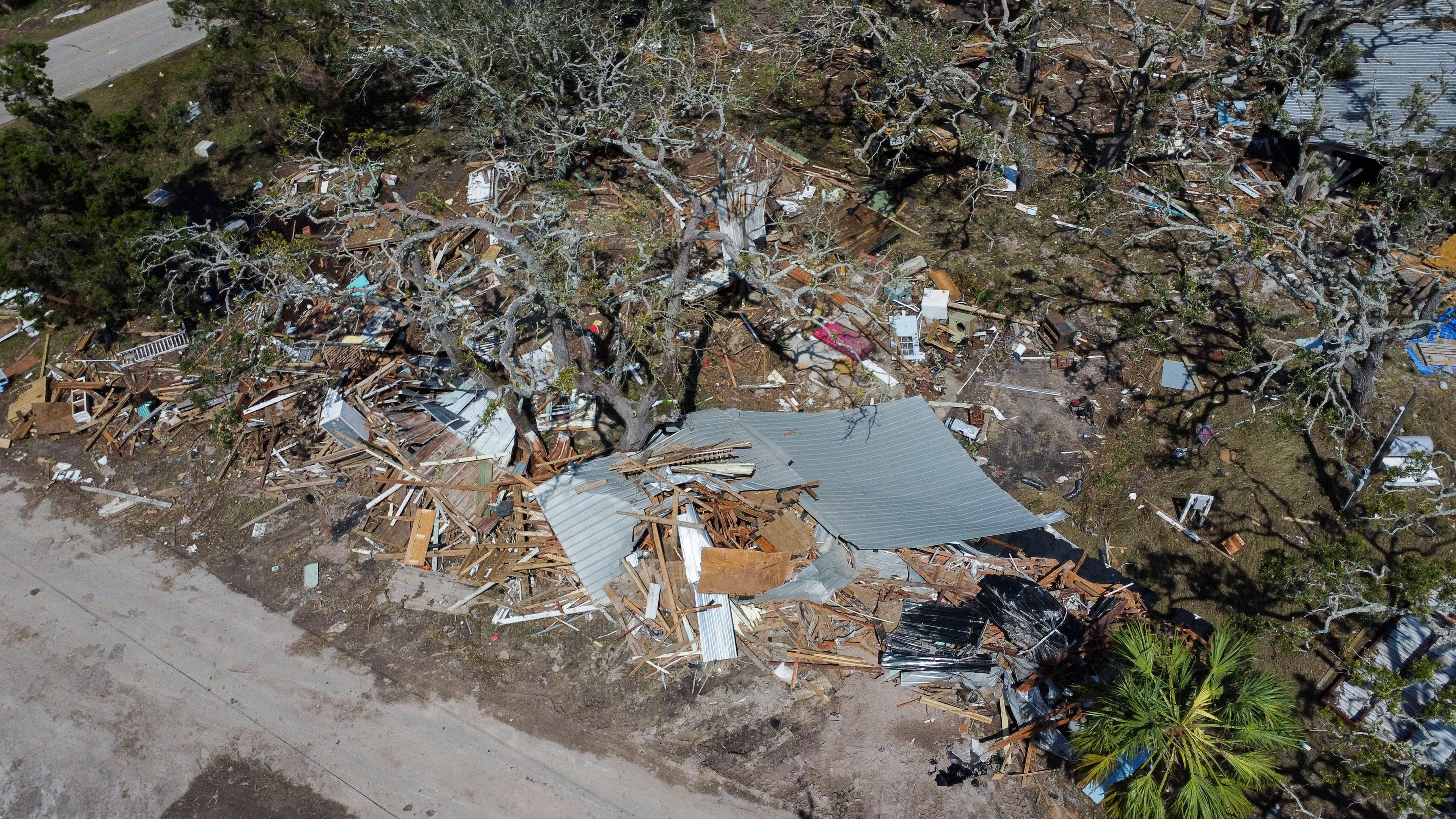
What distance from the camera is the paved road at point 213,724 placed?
34.5ft

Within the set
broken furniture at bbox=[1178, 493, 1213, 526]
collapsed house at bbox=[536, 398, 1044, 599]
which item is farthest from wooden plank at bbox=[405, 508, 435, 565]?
broken furniture at bbox=[1178, 493, 1213, 526]

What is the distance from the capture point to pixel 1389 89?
17.7m

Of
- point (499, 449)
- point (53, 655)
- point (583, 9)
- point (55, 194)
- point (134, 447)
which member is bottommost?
point (53, 655)

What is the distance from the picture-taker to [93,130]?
61.7 ft

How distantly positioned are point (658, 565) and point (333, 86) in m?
18.4

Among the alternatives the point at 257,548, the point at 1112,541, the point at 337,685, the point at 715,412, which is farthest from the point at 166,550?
the point at 1112,541

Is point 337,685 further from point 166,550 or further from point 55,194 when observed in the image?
point 55,194

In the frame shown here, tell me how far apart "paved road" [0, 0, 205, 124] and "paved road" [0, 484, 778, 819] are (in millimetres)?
18864

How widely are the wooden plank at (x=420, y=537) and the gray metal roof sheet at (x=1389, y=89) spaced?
1890 cm

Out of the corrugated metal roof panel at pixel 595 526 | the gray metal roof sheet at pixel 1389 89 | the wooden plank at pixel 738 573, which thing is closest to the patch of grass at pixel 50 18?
the corrugated metal roof panel at pixel 595 526

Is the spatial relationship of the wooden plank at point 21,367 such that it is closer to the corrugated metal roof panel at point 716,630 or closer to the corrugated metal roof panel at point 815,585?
the corrugated metal roof panel at point 716,630

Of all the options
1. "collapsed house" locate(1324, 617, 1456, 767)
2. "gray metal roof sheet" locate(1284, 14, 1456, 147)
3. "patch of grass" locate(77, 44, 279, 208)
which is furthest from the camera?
"patch of grass" locate(77, 44, 279, 208)

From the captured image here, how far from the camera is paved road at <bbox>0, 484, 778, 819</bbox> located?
34.5 ft

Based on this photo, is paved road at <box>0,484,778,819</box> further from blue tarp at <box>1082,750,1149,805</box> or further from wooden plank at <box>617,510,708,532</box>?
blue tarp at <box>1082,750,1149,805</box>
